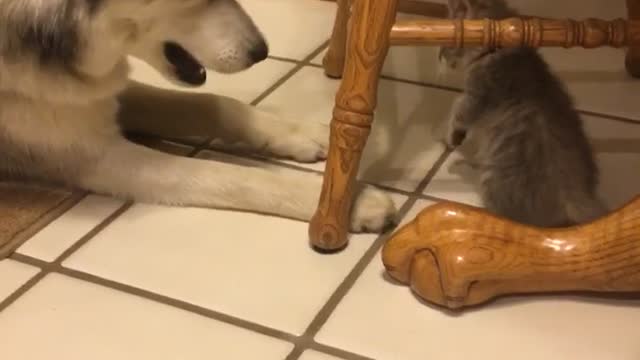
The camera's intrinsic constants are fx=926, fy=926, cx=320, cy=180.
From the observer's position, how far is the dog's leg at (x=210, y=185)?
116 centimetres

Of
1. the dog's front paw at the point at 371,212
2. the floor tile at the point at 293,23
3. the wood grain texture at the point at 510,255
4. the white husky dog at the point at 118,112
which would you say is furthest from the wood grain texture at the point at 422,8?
the wood grain texture at the point at 510,255

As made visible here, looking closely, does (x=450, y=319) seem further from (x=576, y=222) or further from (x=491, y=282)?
(x=576, y=222)

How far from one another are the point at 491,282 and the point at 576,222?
12 centimetres

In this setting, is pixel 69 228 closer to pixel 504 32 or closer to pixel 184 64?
pixel 184 64

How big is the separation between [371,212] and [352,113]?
0.57ft

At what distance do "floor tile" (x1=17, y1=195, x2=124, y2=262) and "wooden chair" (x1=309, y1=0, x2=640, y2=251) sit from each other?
307 millimetres

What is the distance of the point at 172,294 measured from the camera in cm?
107

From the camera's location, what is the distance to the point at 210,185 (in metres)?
1.21

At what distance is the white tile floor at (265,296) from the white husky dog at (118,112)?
3 centimetres

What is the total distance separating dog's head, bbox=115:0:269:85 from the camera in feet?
3.88

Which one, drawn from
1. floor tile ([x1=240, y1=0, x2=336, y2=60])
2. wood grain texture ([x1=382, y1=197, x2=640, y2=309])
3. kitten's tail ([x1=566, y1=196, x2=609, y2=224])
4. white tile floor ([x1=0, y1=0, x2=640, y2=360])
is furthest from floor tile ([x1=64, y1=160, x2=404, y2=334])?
floor tile ([x1=240, y1=0, x2=336, y2=60])

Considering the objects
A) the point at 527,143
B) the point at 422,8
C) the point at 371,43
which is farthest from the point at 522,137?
the point at 422,8

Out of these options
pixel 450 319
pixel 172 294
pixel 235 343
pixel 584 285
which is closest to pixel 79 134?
pixel 172 294

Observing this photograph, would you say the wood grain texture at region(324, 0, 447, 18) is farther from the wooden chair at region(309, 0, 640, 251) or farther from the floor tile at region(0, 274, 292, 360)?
the floor tile at region(0, 274, 292, 360)
